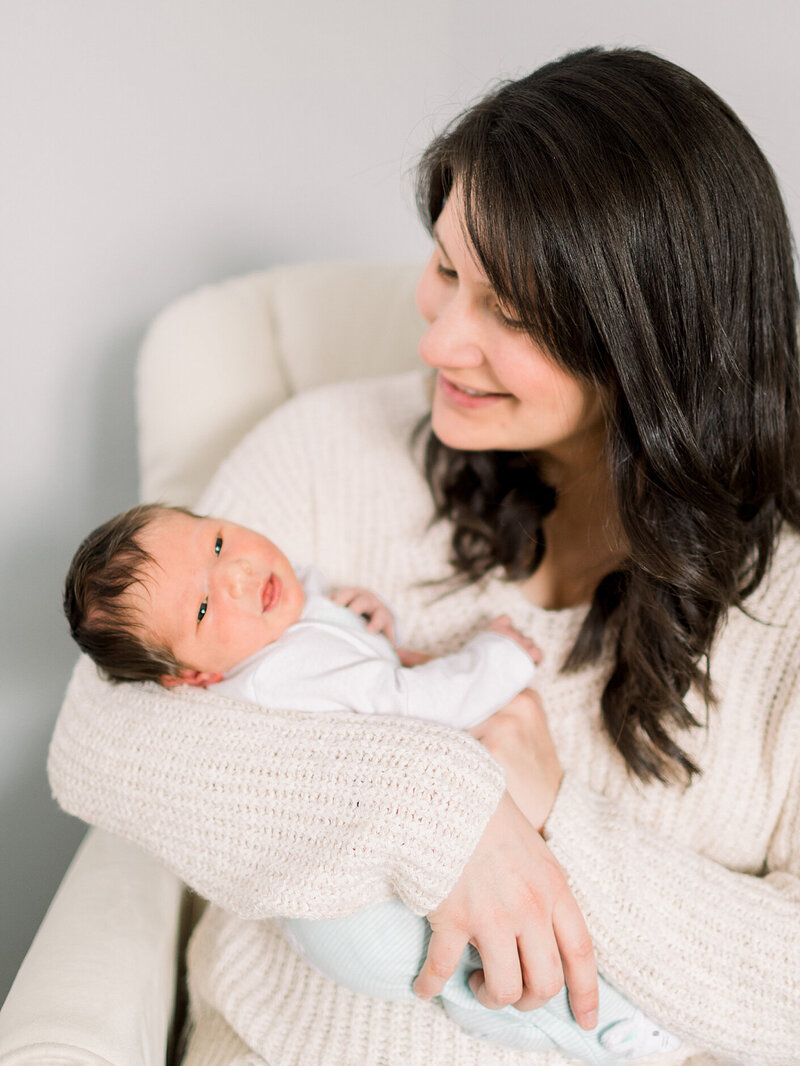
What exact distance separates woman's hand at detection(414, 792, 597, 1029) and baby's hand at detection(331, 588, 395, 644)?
34 centimetres

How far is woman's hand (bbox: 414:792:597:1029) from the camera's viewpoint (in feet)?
2.97

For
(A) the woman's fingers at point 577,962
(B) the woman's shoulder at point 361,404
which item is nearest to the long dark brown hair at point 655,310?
(A) the woman's fingers at point 577,962

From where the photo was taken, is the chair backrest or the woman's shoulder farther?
the chair backrest

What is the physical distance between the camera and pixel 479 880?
0.91 m

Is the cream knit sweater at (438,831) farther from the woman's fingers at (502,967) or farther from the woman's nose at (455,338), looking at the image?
the woman's nose at (455,338)

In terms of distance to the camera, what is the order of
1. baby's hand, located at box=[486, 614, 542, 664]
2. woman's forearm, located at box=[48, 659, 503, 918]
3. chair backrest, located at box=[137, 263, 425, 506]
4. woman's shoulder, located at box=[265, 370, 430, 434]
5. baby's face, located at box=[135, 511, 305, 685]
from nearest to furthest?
woman's forearm, located at box=[48, 659, 503, 918] → baby's face, located at box=[135, 511, 305, 685] → baby's hand, located at box=[486, 614, 542, 664] → woman's shoulder, located at box=[265, 370, 430, 434] → chair backrest, located at box=[137, 263, 425, 506]

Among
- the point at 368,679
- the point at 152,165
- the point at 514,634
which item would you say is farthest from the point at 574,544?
the point at 152,165

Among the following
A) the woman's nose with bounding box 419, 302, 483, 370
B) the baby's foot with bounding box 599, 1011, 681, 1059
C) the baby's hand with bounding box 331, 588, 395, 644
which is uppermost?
the woman's nose with bounding box 419, 302, 483, 370

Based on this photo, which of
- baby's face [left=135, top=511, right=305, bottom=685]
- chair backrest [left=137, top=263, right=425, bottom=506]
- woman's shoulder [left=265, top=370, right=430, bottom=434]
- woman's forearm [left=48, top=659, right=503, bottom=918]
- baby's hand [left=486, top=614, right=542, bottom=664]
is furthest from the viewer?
chair backrest [left=137, top=263, right=425, bottom=506]

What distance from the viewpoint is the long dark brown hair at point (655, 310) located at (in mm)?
906

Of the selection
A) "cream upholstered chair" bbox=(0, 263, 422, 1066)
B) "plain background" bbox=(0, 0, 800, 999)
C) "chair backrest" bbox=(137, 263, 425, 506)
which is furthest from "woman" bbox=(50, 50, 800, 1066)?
"plain background" bbox=(0, 0, 800, 999)

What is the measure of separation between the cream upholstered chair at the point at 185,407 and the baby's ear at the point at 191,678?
310 millimetres

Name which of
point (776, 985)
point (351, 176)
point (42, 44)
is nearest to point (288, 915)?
point (776, 985)

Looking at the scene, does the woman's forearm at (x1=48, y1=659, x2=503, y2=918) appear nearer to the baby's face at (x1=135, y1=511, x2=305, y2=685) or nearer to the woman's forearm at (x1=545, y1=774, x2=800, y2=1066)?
the baby's face at (x1=135, y1=511, x2=305, y2=685)
